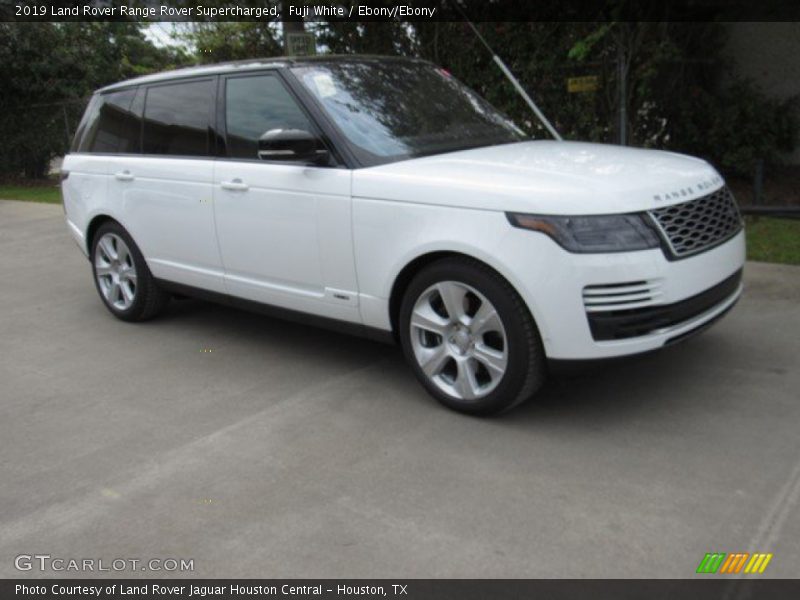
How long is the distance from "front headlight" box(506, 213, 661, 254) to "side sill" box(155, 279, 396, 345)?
1218mm

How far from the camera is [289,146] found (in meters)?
4.32

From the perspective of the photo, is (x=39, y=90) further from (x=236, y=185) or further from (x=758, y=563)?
(x=758, y=563)

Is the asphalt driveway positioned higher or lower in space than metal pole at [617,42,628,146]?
lower

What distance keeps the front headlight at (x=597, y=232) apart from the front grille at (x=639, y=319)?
282 millimetres

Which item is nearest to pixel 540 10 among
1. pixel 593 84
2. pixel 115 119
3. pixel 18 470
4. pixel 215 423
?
pixel 593 84

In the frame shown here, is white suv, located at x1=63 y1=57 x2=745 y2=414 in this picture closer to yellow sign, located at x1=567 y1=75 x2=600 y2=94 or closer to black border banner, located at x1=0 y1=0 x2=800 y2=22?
yellow sign, located at x1=567 y1=75 x2=600 y2=94

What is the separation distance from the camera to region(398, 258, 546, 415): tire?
383 centimetres

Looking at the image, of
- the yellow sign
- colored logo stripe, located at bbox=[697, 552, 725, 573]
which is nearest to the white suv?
colored logo stripe, located at bbox=[697, 552, 725, 573]

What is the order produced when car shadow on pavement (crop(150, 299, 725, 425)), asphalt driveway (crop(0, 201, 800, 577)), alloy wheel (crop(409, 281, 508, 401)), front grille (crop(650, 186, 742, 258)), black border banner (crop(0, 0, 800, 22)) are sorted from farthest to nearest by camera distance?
black border banner (crop(0, 0, 800, 22)) → car shadow on pavement (crop(150, 299, 725, 425)) → alloy wheel (crop(409, 281, 508, 401)) → front grille (crop(650, 186, 742, 258)) → asphalt driveway (crop(0, 201, 800, 577))

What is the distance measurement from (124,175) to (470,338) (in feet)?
10.3

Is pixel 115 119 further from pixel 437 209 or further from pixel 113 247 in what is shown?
pixel 437 209

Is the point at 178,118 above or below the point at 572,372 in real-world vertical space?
above

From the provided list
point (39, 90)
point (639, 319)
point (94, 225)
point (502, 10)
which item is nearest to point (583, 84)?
point (502, 10)

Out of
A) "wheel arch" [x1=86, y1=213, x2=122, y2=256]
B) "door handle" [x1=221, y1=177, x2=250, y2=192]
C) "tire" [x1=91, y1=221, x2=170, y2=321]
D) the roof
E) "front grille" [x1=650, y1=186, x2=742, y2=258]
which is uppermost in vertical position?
the roof
